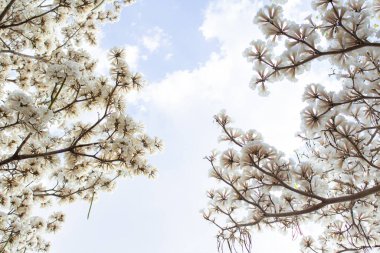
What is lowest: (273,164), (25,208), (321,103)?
Answer: (273,164)

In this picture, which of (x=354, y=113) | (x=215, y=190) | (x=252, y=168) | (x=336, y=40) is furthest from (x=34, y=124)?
(x=354, y=113)

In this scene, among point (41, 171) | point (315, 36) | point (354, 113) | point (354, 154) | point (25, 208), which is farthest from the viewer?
point (25, 208)

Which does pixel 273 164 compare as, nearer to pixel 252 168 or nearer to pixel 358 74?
pixel 252 168

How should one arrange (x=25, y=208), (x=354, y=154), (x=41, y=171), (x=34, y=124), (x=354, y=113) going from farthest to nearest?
1. (x=25, y=208)
2. (x=41, y=171)
3. (x=34, y=124)
4. (x=354, y=113)
5. (x=354, y=154)

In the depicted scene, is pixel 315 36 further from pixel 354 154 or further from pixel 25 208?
pixel 25 208

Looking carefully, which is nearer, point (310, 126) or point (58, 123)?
point (310, 126)

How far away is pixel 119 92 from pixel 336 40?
3478 millimetres

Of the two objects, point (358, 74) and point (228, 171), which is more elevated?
point (358, 74)

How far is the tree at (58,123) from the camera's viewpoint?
15.6ft

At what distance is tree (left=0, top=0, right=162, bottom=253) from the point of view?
4.77m

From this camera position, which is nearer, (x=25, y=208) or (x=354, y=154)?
(x=354, y=154)

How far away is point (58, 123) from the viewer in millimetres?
5945

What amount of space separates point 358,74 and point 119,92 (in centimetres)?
358

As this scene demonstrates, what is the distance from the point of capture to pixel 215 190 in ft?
15.6
